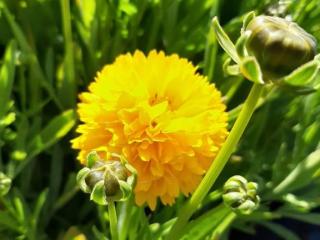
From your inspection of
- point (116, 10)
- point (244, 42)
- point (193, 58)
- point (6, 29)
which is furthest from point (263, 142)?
point (244, 42)

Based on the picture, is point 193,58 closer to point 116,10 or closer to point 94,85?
point 116,10

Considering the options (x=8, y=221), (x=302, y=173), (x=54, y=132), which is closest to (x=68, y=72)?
(x=54, y=132)

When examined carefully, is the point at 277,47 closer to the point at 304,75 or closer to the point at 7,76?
the point at 304,75

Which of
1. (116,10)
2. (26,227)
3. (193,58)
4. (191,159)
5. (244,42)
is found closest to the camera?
(244,42)

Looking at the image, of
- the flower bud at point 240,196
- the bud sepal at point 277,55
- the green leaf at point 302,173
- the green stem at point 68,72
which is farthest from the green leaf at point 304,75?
the green stem at point 68,72

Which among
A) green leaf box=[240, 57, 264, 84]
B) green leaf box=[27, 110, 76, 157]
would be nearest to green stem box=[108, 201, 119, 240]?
green leaf box=[240, 57, 264, 84]

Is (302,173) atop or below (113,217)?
below

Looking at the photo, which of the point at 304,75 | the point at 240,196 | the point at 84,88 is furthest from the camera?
the point at 84,88
